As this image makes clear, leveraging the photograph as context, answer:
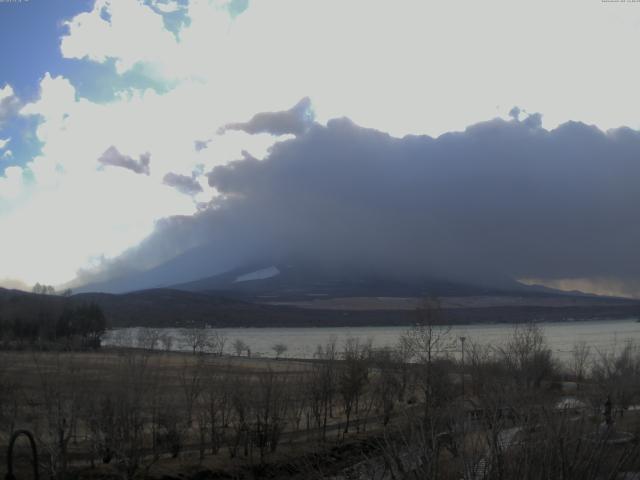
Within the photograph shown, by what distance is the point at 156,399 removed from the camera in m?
35.0

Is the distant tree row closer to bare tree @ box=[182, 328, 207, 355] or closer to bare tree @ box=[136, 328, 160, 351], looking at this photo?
bare tree @ box=[136, 328, 160, 351]

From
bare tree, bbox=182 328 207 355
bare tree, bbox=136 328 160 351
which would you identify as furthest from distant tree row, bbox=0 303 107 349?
bare tree, bbox=182 328 207 355

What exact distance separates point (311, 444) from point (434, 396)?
40.1 feet

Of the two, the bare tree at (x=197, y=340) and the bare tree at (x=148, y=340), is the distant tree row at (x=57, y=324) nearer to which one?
the bare tree at (x=148, y=340)

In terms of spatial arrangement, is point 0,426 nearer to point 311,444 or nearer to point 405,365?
point 311,444

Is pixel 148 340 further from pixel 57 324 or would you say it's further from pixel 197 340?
pixel 57 324

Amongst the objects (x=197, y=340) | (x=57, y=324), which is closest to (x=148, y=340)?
(x=197, y=340)

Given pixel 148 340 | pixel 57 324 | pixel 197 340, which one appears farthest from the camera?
pixel 57 324

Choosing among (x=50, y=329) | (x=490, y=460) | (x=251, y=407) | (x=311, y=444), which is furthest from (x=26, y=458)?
(x=50, y=329)

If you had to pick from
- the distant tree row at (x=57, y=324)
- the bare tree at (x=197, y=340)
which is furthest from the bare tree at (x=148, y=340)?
the distant tree row at (x=57, y=324)

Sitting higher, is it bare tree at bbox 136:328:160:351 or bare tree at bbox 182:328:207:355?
bare tree at bbox 136:328:160:351

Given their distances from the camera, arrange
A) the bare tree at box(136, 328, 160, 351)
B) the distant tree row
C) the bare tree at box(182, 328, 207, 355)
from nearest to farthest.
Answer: the bare tree at box(136, 328, 160, 351) < the bare tree at box(182, 328, 207, 355) < the distant tree row

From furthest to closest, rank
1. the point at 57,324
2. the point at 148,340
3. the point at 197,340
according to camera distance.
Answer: the point at 57,324, the point at 197,340, the point at 148,340

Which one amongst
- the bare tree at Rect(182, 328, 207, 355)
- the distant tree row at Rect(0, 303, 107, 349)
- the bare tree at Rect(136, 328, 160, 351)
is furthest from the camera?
the distant tree row at Rect(0, 303, 107, 349)
